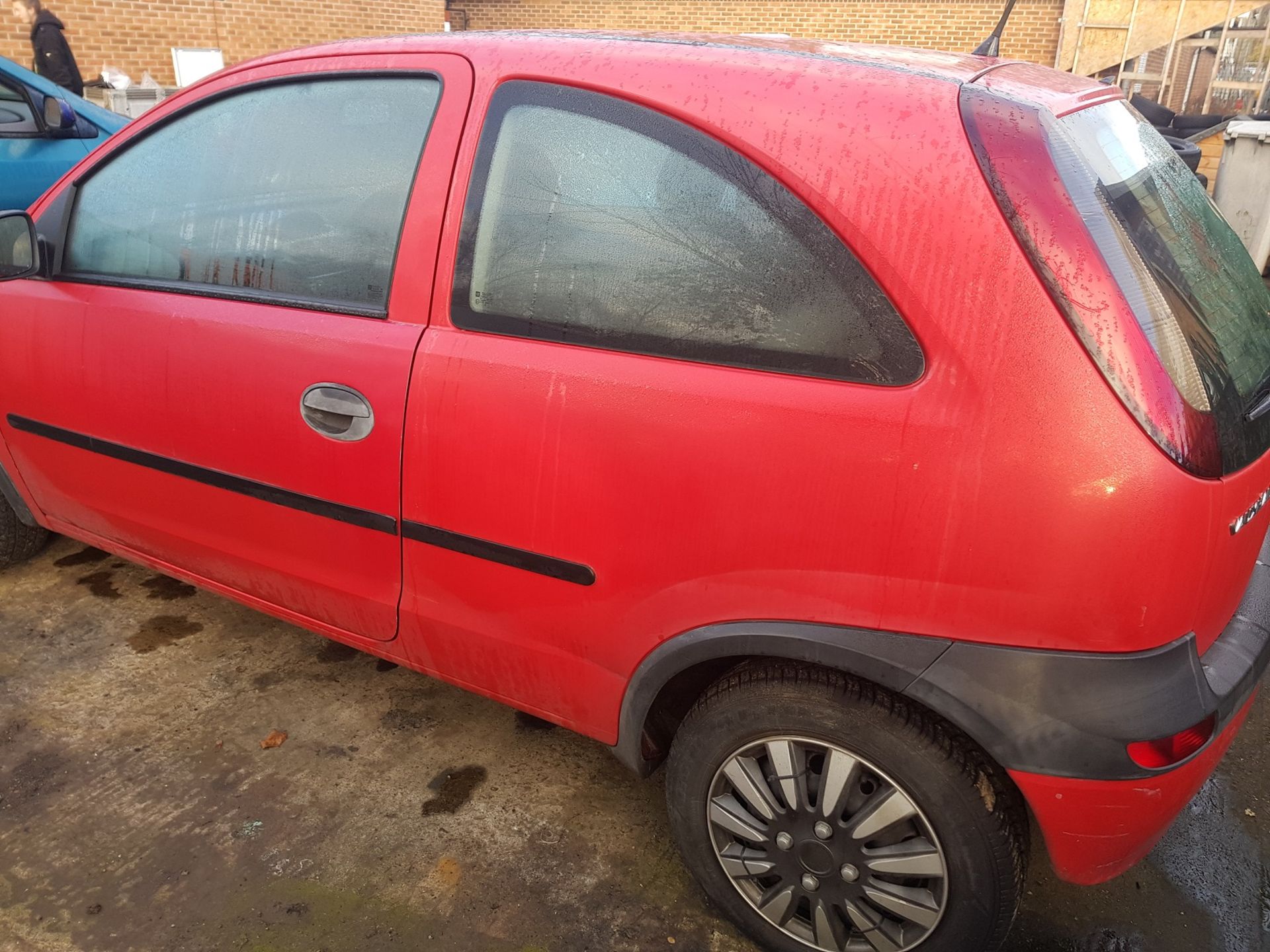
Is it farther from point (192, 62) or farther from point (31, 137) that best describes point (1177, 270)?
point (192, 62)

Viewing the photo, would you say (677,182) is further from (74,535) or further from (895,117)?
(74,535)

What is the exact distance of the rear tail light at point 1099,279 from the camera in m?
1.42

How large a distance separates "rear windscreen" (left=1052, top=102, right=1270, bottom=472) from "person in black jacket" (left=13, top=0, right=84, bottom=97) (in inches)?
388

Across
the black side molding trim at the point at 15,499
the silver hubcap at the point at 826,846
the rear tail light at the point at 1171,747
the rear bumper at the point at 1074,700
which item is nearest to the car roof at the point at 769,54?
the rear bumper at the point at 1074,700

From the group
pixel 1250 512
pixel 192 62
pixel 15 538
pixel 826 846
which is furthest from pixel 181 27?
pixel 1250 512

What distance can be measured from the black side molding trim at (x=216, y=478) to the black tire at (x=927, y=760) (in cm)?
87

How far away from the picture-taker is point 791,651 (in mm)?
1668

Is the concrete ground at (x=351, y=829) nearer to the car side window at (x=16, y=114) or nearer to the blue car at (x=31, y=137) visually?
the blue car at (x=31, y=137)

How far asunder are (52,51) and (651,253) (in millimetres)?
9624

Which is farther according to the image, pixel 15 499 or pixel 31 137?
pixel 31 137

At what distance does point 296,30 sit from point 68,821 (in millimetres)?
12711

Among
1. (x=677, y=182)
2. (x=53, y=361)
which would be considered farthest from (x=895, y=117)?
(x=53, y=361)

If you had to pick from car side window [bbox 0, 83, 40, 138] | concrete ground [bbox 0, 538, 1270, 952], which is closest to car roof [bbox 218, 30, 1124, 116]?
concrete ground [bbox 0, 538, 1270, 952]

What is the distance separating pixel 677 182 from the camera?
5.68 ft
